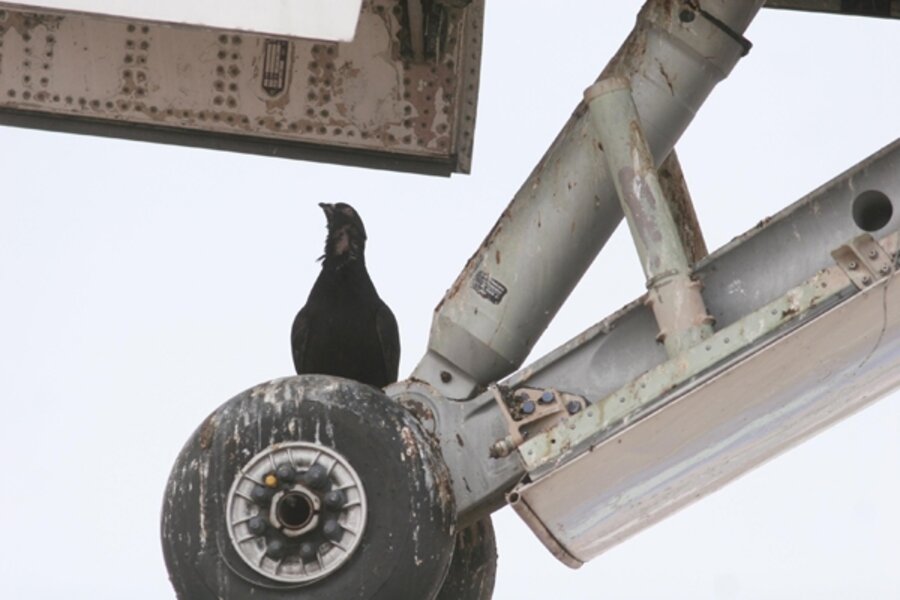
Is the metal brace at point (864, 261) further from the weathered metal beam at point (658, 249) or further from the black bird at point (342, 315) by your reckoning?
the black bird at point (342, 315)

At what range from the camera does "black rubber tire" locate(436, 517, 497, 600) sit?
9719 mm

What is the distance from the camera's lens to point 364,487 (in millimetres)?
8352

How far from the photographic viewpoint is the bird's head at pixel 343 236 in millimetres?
10812

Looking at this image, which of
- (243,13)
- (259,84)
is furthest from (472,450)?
(259,84)

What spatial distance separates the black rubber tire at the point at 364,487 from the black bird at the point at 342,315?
2331 millimetres

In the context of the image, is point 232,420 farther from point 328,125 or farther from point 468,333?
point 328,125

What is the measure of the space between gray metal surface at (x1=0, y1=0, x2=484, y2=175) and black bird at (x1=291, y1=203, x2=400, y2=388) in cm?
97

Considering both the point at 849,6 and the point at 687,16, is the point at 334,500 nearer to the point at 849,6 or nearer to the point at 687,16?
the point at 687,16

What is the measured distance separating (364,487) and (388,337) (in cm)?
281

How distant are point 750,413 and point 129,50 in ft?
9.73

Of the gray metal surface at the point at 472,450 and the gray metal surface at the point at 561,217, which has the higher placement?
the gray metal surface at the point at 561,217

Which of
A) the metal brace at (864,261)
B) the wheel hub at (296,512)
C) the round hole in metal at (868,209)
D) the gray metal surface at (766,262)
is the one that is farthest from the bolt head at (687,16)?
the wheel hub at (296,512)

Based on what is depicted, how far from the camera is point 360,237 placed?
10.9 metres

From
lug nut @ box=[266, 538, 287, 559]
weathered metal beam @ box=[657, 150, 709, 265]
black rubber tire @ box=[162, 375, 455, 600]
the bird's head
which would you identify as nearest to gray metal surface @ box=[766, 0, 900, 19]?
weathered metal beam @ box=[657, 150, 709, 265]
